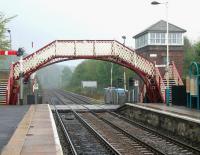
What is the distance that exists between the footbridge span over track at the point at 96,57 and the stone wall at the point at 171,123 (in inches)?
378

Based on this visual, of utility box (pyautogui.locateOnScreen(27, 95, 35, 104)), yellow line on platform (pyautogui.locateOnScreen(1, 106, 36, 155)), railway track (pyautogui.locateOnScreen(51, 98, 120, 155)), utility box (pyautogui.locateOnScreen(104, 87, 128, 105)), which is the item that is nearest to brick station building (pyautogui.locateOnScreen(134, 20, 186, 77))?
utility box (pyautogui.locateOnScreen(104, 87, 128, 105))

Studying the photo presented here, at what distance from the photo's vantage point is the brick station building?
7025 cm

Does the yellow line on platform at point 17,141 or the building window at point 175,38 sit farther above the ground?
the building window at point 175,38

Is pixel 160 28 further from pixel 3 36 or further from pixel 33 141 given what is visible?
pixel 33 141

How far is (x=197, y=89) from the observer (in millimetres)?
24844

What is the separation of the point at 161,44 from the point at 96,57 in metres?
32.4

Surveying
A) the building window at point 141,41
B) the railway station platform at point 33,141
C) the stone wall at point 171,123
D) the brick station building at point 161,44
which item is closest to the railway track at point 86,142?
the railway station platform at point 33,141

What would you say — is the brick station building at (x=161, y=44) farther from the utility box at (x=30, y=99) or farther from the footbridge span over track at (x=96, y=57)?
the utility box at (x=30, y=99)

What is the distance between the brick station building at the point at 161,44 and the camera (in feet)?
230

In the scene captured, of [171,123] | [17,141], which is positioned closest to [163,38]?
[171,123]

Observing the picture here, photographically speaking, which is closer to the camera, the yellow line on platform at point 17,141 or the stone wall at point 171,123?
the yellow line on platform at point 17,141

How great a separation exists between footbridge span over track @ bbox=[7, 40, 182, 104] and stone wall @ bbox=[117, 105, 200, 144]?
9.59 meters

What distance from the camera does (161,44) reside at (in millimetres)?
70875

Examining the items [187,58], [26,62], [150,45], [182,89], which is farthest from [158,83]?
[187,58]
